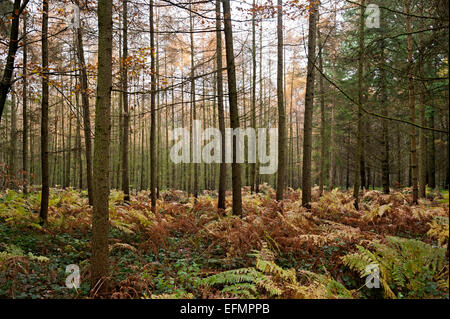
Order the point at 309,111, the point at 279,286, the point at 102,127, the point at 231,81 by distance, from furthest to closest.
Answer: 1. the point at 309,111
2. the point at 231,81
3. the point at 279,286
4. the point at 102,127

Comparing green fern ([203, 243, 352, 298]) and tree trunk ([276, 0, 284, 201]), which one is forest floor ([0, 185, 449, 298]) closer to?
green fern ([203, 243, 352, 298])

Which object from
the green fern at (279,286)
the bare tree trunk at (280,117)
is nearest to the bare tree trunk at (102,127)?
the green fern at (279,286)

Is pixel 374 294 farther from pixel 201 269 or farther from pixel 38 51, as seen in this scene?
pixel 38 51

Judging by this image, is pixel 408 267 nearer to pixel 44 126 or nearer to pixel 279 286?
pixel 279 286

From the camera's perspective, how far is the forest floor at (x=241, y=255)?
12.0 feet

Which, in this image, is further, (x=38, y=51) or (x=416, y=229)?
(x=38, y=51)

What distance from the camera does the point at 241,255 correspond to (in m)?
5.20

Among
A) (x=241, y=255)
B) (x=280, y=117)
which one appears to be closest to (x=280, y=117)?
(x=280, y=117)

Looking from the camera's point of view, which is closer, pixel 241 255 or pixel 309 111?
pixel 241 255

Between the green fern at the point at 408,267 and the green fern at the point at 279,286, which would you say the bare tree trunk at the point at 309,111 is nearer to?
the green fern at the point at 408,267

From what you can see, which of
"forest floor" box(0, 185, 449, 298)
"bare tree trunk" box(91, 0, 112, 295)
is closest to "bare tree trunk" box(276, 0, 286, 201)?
"forest floor" box(0, 185, 449, 298)
